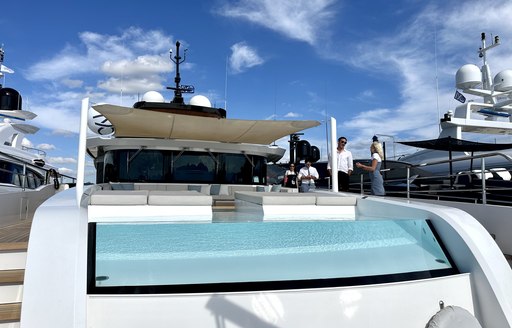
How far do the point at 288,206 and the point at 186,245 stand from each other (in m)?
1.55

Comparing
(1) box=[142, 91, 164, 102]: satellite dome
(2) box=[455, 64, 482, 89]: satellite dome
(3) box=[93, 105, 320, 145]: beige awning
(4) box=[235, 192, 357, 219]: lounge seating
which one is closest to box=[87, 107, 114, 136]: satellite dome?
(1) box=[142, 91, 164, 102]: satellite dome

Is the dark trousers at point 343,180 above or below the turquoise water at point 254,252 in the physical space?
above

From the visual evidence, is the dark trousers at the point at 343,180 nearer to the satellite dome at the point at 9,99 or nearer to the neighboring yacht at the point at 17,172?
the neighboring yacht at the point at 17,172

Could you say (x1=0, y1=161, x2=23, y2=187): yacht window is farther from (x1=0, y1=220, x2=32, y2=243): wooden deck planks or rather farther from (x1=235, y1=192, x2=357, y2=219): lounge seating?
(x1=235, y1=192, x2=357, y2=219): lounge seating

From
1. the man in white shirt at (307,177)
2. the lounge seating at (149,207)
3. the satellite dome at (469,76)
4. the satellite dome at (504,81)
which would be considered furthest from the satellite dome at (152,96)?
the satellite dome at (504,81)

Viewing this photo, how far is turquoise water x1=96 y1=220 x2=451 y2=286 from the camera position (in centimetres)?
227

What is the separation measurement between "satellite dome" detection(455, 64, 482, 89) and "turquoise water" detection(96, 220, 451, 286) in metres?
A: 20.4

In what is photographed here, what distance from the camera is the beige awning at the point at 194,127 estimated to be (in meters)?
5.74

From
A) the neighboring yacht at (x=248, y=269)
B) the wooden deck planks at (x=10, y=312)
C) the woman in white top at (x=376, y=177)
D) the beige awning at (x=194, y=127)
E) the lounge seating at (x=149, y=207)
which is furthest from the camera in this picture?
the woman in white top at (x=376, y=177)

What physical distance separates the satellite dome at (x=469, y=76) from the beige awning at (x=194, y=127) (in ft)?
56.5

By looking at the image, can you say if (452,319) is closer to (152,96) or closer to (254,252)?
(254,252)

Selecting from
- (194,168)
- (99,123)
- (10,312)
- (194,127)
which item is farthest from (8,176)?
(10,312)

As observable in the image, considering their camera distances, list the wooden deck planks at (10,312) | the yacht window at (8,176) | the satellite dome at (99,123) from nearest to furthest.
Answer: the wooden deck planks at (10,312), the satellite dome at (99,123), the yacht window at (8,176)

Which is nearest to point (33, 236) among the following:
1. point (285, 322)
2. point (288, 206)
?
point (285, 322)
